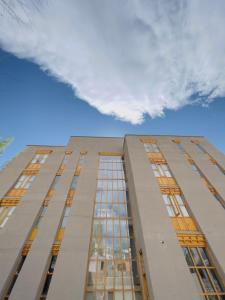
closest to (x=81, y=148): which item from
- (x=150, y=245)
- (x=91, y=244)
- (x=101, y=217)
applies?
(x=101, y=217)

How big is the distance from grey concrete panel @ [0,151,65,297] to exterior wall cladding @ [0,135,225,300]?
0.19 feet

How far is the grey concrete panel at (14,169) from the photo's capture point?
561 inches

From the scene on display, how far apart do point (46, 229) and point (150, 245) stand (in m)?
7.38

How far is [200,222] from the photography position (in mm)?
10062

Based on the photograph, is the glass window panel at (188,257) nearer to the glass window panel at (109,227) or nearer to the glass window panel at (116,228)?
the glass window panel at (116,228)

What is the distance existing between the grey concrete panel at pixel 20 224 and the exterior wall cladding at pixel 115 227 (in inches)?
2.3

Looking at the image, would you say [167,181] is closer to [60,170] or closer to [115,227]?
[115,227]

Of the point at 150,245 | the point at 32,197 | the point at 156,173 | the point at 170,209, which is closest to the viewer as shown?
the point at 150,245

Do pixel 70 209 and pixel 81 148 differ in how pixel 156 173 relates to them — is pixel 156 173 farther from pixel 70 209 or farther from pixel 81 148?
pixel 81 148

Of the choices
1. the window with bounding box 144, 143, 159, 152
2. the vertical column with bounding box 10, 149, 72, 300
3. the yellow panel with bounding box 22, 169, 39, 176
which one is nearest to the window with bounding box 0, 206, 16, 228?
the vertical column with bounding box 10, 149, 72, 300

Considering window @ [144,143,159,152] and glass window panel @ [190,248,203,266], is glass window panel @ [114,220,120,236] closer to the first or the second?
glass window panel @ [190,248,203,266]

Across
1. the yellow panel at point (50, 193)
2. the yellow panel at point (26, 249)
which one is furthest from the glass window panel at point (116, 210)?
the yellow panel at point (26, 249)

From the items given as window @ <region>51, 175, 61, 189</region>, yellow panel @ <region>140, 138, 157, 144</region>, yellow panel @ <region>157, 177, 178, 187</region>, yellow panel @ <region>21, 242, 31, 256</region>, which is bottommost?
yellow panel @ <region>21, 242, 31, 256</region>

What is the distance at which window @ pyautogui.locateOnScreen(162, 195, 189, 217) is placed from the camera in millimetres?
11210
